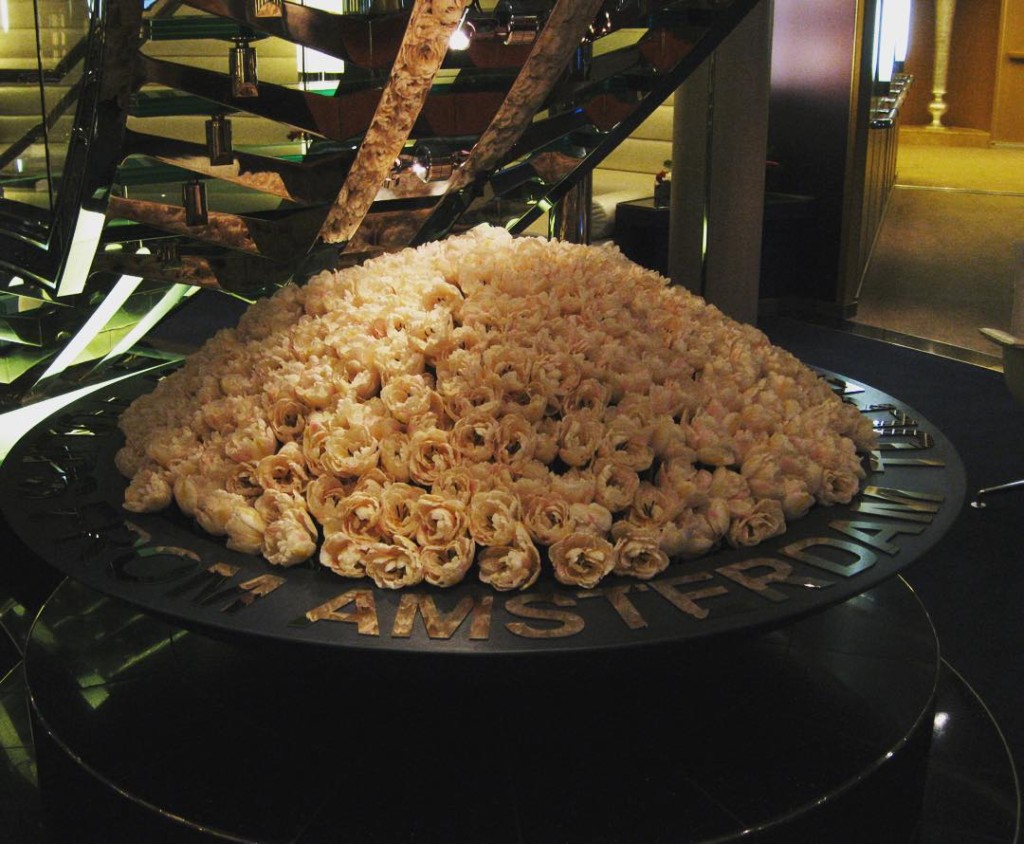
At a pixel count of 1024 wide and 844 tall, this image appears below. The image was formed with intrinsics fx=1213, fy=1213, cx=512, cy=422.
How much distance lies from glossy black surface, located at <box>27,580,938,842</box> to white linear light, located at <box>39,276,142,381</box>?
4.55 ft

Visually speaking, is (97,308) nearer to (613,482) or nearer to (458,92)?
(458,92)

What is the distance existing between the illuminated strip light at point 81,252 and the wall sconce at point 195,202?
19 cm

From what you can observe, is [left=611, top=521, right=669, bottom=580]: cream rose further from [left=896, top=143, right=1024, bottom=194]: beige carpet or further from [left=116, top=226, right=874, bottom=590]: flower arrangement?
[left=896, top=143, right=1024, bottom=194]: beige carpet

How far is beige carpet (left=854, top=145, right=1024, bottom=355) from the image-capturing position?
5.98 m

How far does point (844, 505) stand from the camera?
1.66 m

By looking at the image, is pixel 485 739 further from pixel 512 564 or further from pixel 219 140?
pixel 219 140

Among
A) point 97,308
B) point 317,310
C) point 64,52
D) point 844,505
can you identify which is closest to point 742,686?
point 844,505

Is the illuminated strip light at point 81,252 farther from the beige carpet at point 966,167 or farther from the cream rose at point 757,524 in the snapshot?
the beige carpet at point 966,167

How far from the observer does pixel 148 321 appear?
3.53m

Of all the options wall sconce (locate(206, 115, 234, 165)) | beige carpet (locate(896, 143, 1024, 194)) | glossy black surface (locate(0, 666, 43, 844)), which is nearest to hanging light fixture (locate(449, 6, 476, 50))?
wall sconce (locate(206, 115, 234, 165))

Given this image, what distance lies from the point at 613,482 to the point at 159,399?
801 mm

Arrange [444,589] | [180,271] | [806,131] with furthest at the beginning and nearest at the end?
[806,131]
[180,271]
[444,589]

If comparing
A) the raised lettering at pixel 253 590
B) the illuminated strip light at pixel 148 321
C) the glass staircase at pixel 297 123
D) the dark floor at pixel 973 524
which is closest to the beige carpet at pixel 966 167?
the dark floor at pixel 973 524

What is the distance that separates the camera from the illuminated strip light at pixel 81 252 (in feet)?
7.77
